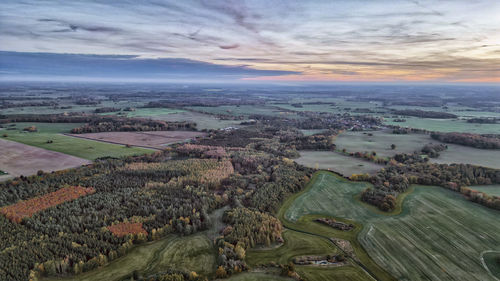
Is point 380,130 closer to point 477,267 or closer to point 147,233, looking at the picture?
point 477,267

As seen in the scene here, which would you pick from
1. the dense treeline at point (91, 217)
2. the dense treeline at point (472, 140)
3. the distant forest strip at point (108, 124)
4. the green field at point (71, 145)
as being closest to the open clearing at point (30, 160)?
the green field at point (71, 145)

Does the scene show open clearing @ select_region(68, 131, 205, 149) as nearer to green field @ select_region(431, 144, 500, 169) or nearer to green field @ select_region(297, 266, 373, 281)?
green field @ select_region(297, 266, 373, 281)

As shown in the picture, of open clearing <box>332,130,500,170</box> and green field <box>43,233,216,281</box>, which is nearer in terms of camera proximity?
green field <box>43,233,216,281</box>

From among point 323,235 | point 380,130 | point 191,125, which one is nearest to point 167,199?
point 323,235

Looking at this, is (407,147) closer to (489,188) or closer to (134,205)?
(489,188)

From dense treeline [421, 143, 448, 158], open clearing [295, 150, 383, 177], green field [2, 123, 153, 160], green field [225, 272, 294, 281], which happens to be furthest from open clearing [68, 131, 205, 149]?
dense treeline [421, 143, 448, 158]

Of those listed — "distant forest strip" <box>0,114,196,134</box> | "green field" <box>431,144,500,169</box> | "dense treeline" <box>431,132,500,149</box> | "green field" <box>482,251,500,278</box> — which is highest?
"distant forest strip" <box>0,114,196,134</box>

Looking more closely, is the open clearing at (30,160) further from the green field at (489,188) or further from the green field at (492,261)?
the green field at (489,188)
